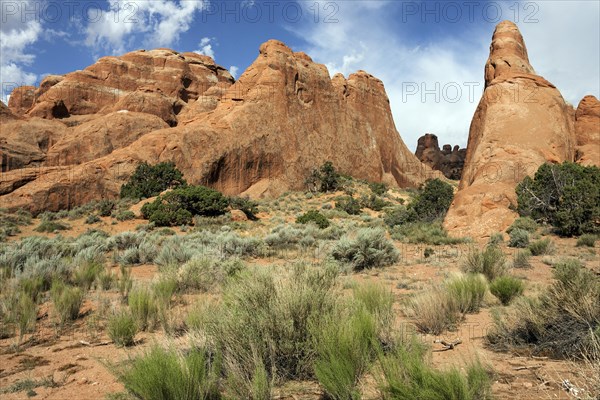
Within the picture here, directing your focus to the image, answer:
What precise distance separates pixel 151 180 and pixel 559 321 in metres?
30.2

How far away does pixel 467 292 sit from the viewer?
→ 19.5ft

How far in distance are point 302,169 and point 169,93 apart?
26.0 metres

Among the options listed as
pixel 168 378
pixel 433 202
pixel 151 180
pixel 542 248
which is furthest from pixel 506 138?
pixel 151 180

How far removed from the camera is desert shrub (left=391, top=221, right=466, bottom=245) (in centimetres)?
1487

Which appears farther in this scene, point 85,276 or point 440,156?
point 440,156

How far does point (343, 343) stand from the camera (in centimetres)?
319

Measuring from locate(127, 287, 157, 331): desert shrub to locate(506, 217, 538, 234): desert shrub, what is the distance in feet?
45.8

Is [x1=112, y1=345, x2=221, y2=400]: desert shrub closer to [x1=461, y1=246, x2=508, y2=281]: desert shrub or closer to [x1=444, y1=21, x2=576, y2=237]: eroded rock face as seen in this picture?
[x1=461, y1=246, x2=508, y2=281]: desert shrub

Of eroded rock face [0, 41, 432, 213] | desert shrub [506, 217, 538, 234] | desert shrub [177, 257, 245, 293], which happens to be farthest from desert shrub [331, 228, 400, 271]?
eroded rock face [0, 41, 432, 213]

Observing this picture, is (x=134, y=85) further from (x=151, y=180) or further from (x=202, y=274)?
(x=202, y=274)

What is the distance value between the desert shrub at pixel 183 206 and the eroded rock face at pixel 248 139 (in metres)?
9.74

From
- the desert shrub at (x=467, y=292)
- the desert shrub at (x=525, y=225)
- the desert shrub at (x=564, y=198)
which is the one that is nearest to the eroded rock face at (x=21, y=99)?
the desert shrub at (x=525, y=225)

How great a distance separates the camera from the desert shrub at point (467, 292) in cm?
580

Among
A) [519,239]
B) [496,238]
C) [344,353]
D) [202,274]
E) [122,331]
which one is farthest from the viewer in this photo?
[496,238]
